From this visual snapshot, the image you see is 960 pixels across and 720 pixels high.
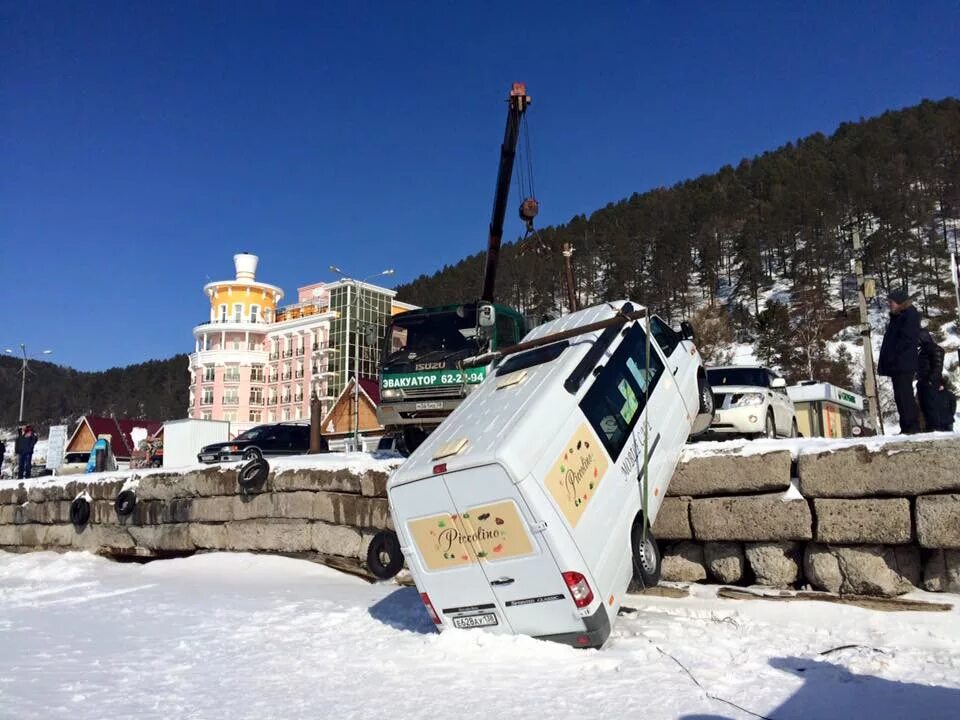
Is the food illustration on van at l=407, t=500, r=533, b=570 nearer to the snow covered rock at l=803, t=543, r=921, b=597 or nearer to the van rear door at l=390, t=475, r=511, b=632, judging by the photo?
the van rear door at l=390, t=475, r=511, b=632

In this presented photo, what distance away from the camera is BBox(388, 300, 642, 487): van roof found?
5.20 metres

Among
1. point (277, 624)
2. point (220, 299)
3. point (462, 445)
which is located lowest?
point (277, 624)

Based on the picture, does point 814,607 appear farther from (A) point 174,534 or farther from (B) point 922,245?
(B) point 922,245

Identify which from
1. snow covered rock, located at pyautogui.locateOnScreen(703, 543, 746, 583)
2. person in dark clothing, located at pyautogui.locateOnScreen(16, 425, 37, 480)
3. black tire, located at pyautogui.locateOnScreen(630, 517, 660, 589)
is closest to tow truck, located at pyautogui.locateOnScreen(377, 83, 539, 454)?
snow covered rock, located at pyautogui.locateOnScreen(703, 543, 746, 583)

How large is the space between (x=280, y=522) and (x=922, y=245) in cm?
7769

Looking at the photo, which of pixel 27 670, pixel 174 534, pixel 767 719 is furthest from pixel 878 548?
pixel 174 534

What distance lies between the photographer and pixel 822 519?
6.66 m

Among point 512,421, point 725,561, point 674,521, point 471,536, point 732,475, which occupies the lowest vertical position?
point 725,561

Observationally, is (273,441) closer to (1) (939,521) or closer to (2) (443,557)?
(2) (443,557)

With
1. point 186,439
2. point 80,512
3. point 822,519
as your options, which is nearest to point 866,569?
point 822,519

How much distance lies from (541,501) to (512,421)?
737 millimetres

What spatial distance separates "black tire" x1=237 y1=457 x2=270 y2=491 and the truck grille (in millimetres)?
2618

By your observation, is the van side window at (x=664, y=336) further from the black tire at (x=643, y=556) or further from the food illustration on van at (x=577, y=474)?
the food illustration on van at (x=577, y=474)

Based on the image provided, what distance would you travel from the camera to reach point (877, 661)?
5.04 metres
